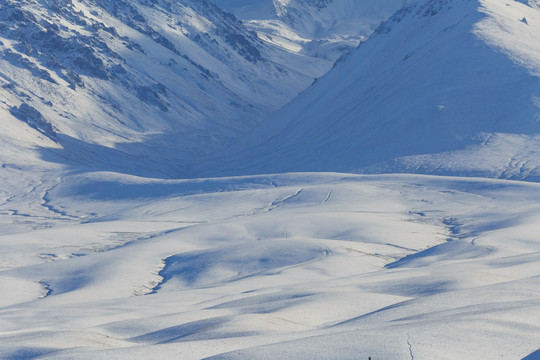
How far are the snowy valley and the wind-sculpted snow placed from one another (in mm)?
161

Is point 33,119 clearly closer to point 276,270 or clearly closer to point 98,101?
point 98,101

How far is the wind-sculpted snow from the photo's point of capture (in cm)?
2077

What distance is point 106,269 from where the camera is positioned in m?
53.6

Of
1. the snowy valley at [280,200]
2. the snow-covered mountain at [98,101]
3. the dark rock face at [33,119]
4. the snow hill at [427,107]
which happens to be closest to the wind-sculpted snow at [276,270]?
the snowy valley at [280,200]

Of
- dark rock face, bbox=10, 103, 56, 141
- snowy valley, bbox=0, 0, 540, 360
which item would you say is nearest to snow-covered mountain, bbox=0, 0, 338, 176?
dark rock face, bbox=10, 103, 56, 141

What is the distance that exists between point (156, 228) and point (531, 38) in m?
73.4

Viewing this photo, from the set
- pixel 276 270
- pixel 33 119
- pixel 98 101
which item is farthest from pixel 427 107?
pixel 98 101

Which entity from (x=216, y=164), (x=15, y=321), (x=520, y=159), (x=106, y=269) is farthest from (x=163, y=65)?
(x=15, y=321)

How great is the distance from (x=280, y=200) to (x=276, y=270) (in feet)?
118

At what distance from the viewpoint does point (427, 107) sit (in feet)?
384

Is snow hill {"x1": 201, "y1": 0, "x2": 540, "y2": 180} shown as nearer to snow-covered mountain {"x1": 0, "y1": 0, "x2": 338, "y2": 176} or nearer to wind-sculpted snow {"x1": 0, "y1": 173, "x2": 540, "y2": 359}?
wind-sculpted snow {"x1": 0, "y1": 173, "x2": 540, "y2": 359}

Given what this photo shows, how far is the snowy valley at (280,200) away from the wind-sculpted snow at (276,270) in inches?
6.3

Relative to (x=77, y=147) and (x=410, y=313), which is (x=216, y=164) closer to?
(x=77, y=147)

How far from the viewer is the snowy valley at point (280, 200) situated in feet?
81.6
